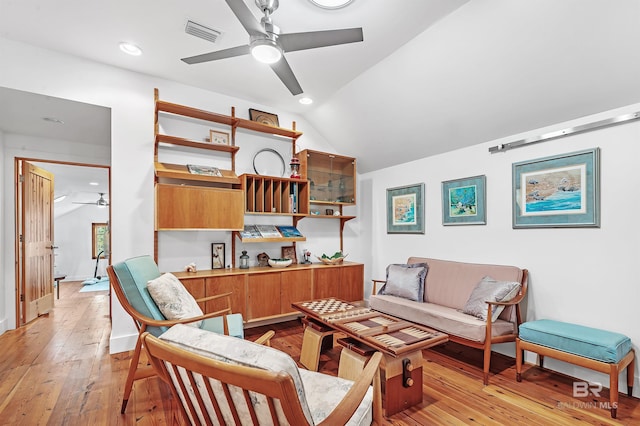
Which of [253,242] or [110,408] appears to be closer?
[110,408]

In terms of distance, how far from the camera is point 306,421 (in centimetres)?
88

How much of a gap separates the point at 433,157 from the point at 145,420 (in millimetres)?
3852

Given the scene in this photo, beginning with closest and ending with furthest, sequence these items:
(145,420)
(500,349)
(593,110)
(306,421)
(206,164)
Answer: (306,421)
(145,420)
(593,110)
(500,349)
(206,164)

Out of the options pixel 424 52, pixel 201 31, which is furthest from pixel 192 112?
pixel 424 52

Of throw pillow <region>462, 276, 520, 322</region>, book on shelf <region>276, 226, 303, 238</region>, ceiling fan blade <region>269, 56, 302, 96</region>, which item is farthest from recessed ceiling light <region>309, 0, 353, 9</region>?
throw pillow <region>462, 276, 520, 322</region>

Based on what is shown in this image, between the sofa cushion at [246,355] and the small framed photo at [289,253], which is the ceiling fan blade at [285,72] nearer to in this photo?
the sofa cushion at [246,355]

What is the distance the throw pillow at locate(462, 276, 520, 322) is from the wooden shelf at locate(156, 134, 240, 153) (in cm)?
303

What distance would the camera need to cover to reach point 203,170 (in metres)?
3.50

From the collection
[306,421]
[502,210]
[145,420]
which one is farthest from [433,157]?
[145,420]

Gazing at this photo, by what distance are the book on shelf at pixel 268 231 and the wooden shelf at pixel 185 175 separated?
683 mm

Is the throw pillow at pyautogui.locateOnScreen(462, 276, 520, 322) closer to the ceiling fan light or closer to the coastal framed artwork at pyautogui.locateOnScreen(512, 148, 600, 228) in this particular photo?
the coastal framed artwork at pyautogui.locateOnScreen(512, 148, 600, 228)

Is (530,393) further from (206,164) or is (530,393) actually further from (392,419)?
(206,164)

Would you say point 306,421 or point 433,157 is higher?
point 433,157

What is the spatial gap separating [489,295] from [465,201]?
1165 mm
